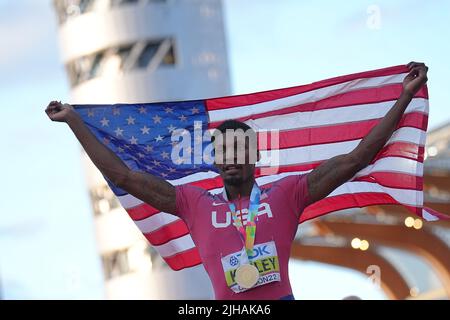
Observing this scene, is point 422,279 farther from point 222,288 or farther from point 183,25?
point 222,288

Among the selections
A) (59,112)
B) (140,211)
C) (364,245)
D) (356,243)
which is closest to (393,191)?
(140,211)

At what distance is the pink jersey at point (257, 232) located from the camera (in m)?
8.23

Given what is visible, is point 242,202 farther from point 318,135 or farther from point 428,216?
point 318,135

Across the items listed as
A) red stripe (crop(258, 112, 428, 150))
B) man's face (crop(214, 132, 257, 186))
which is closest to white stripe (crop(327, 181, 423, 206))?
red stripe (crop(258, 112, 428, 150))

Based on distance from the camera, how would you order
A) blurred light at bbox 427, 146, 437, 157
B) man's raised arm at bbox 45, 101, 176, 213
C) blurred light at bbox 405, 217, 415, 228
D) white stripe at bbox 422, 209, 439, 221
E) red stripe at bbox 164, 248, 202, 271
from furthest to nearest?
blurred light at bbox 405, 217, 415, 228 < blurred light at bbox 427, 146, 437, 157 < red stripe at bbox 164, 248, 202, 271 < white stripe at bbox 422, 209, 439, 221 < man's raised arm at bbox 45, 101, 176, 213

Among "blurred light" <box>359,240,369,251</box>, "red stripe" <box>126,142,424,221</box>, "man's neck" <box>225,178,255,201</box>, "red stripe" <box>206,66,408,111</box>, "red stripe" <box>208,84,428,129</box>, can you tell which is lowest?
"blurred light" <box>359,240,369,251</box>

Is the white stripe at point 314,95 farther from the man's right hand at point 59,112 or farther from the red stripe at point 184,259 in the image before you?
the man's right hand at point 59,112

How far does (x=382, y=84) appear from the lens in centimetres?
1002

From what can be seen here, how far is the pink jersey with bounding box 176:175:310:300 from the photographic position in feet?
27.0

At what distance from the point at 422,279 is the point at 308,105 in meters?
44.0

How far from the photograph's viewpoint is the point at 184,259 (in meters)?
10.0

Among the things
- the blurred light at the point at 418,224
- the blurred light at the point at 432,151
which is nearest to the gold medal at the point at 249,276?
the blurred light at the point at 432,151

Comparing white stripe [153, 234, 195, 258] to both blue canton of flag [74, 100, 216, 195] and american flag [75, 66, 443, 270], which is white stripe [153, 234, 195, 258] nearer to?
american flag [75, 66, 443, 270]

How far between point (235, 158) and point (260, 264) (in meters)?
0.63
